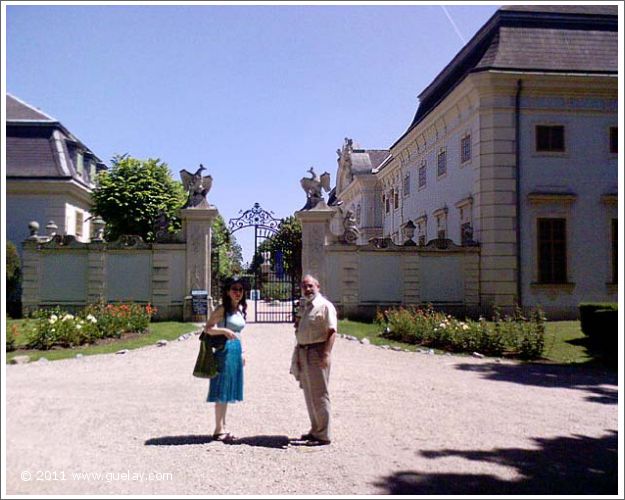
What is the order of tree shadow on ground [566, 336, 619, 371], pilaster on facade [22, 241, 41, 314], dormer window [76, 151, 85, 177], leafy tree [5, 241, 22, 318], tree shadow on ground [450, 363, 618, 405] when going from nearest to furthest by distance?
tree shadow on ground [450, 363, 618, 405], tree shadow on ground [566, 336, 619, 371], leafy tree [5, 241, 22, 318], pilaster on facade [22, 241, 41, 314], dormer window [76, 151, 85, 177]

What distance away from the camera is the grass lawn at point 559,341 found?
12953mm

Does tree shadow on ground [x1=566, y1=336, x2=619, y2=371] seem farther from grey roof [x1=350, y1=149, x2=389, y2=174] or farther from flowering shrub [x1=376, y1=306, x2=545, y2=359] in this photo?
grey roof [x1=350, y1=149, x2=389, y2=174]

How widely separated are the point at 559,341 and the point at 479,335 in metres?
3.02

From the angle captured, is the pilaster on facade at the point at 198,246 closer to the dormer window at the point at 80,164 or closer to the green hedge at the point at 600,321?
the dormer window at the point at 80,164

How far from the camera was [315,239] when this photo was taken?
18922 millimetres

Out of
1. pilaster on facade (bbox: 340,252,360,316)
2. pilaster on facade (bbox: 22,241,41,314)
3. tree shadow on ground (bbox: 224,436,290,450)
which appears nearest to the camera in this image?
tree shadow on ground (bbox: 224,436,290,450)

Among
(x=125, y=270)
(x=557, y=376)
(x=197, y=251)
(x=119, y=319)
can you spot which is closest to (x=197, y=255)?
(x=197, y=251)

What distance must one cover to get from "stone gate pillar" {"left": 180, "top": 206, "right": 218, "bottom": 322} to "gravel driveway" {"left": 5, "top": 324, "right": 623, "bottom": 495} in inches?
293

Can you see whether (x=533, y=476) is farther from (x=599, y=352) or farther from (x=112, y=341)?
(x=112, y=341)

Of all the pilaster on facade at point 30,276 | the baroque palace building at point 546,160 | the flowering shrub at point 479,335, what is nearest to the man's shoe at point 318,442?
the flowering shrub at point 479,335

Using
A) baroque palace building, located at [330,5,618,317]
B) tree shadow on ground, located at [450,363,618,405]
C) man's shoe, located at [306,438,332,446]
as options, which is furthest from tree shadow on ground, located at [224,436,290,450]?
baroque palace building, located at [330,5,618,317]

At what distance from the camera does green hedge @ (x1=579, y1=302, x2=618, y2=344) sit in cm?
1345

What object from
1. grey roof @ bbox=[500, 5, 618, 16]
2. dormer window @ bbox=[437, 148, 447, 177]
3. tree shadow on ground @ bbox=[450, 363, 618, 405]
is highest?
grey roof @ bbox=[500, 5, 618, 16]

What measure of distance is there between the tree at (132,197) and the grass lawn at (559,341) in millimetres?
10013
